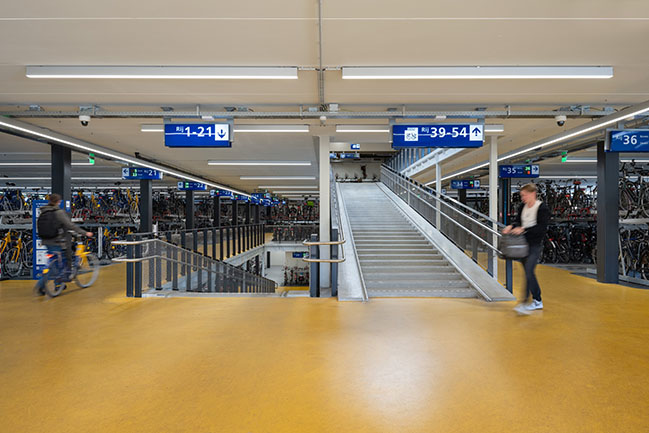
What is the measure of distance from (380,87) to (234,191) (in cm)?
1978

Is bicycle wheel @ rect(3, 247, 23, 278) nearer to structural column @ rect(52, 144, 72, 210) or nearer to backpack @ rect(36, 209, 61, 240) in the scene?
structural column @ rect(52, 144, 72, 210)

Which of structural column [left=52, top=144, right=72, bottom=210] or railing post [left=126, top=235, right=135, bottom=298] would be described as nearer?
railing post [left=126, top=235, right=135, bottom=298]

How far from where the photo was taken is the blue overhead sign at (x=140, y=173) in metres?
12.8

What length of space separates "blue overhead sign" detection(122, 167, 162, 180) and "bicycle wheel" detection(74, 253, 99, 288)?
6.30 m

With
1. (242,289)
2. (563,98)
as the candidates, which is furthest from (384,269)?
(242,289)

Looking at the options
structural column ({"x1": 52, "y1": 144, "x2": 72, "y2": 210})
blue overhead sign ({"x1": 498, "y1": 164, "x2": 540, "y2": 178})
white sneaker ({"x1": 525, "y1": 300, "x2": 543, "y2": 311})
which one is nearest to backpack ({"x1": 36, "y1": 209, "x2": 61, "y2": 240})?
structural column ({"x1": 52, "y1": 144, "x2": 72, "y2": 210})

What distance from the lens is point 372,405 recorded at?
2.65m

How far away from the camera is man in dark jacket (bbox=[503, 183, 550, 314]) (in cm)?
492

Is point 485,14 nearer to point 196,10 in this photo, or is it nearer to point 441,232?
point 196,10

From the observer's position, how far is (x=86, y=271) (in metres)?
6.96

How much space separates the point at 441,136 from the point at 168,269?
604 centimetres

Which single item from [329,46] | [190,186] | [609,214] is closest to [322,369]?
[329,46]

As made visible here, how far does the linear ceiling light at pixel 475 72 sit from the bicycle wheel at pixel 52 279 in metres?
5.80

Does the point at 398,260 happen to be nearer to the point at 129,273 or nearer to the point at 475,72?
the point at 475,72
